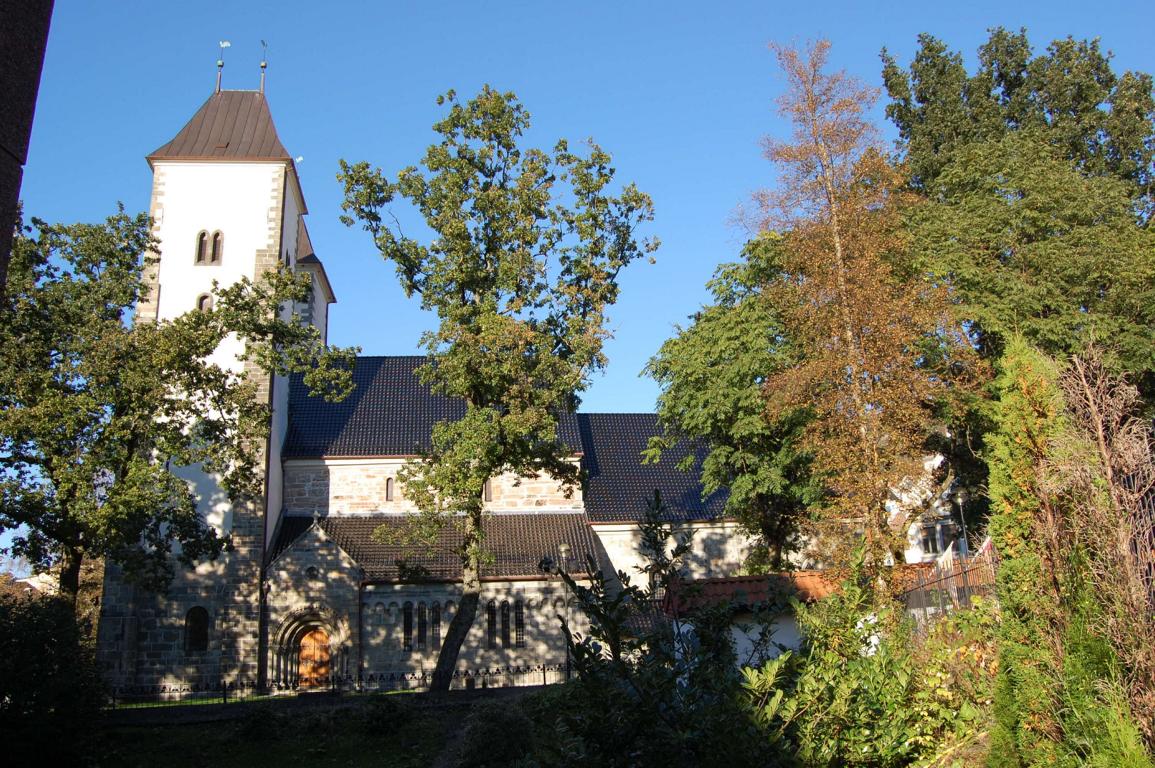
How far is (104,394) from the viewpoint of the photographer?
17.3 m

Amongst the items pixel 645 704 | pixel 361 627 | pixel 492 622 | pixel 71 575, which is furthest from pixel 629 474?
pixel 645 704

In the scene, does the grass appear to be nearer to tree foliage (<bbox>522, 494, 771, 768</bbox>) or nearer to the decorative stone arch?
the decorative stone arch

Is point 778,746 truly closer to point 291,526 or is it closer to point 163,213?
point 291,526

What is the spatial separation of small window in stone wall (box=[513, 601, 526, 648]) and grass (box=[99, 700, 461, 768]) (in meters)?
9.70

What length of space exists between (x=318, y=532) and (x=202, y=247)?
32.1ft

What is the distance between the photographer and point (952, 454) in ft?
75.7

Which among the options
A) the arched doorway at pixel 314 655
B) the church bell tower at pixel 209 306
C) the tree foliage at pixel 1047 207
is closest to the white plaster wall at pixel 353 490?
the church bell tower at pixel 209 306

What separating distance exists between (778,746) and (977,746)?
5.56m

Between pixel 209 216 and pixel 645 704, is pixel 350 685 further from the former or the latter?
pixel 645 704

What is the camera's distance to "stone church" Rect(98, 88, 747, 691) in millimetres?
25562

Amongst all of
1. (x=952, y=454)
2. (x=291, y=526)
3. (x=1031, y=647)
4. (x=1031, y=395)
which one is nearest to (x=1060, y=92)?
(x=952, y=454)

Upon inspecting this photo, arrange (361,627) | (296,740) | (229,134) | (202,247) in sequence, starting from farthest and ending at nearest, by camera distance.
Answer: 1. (229,134)
2. (202,247)
3. (361,627)
4. (296,740)

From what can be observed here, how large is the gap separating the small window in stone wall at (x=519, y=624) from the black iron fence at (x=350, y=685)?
77cm

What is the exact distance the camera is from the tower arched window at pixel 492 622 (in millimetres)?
27125
